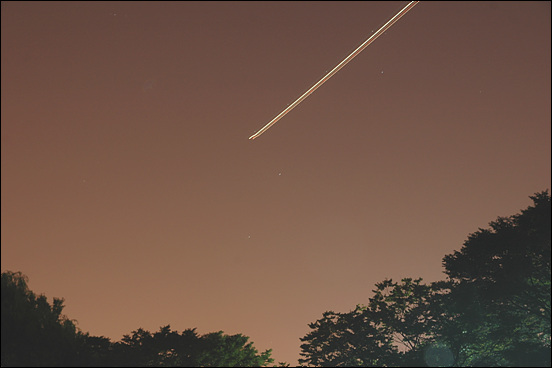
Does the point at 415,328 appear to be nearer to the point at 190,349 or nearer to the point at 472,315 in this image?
the point at 472,315

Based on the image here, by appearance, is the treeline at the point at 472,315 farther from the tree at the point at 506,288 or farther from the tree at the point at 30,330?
the tree at the point at 30,330

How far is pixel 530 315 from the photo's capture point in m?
38.8

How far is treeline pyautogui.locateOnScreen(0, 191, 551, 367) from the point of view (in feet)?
98.5

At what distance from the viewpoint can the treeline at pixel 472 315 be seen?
3719 cm

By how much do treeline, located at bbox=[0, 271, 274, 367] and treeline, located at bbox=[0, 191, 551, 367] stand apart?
2.3 inches

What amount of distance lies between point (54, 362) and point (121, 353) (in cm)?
462

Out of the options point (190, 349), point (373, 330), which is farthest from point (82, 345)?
point (373, 330)

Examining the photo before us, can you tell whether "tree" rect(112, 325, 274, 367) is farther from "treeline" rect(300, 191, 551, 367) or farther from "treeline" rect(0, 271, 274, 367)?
"treeline" rect(300, 191, 551, 367)

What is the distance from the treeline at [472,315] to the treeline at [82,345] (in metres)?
11.1

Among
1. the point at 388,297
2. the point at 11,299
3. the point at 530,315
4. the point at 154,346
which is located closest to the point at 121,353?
the point at 154,346

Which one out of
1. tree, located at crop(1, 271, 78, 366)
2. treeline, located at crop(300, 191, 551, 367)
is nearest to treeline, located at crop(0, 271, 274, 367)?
tree, located at crop(1, 271, 78, 366)

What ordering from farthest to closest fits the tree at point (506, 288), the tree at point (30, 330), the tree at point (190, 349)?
1. the tree at point (506, 288)
2. the tree at point (190, 349)
3. the tree at point (30, 330)

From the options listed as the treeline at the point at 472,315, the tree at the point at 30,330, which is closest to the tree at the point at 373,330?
the treeline at the point at 472,315

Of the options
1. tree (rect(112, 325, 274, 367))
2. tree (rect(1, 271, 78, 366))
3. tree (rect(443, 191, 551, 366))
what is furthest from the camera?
tree (rect(443, 191, 551, 366))
